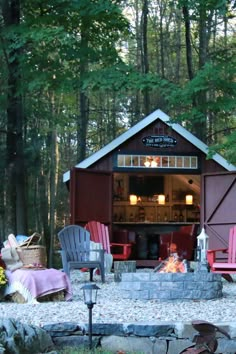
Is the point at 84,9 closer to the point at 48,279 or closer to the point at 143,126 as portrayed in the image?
the point at 143,126

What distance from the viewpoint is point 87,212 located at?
11594 millimetres

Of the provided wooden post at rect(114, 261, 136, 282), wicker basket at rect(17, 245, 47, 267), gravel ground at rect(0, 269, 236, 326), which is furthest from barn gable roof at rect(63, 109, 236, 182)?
gravel ground at rect(0, 269, 236, 326)

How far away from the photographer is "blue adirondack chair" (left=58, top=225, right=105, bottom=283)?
28.2ft

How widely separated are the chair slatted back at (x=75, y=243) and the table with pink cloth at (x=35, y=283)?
1.78 meters

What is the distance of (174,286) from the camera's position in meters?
7.08

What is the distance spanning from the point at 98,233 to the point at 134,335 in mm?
5702

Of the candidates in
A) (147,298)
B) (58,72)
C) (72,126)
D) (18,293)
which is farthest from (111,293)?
(72,126)

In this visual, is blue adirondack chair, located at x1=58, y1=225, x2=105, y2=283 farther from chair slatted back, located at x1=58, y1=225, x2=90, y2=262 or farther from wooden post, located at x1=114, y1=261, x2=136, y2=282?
wooden post, located at x1=114, y1=261, x2=136, y2=282

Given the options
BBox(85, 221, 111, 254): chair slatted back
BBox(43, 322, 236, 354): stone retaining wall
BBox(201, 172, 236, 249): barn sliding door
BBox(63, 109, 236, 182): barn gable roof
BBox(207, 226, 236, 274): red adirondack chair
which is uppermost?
BBox(63, 109, 236, 182): barn gable roof

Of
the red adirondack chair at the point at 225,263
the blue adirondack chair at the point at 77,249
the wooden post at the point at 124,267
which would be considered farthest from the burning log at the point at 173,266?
the blue adirondack chair at the point at 77,249

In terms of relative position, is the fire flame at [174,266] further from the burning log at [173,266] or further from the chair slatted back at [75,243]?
the chair slatted back at [75,243]

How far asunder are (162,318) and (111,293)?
1.99m

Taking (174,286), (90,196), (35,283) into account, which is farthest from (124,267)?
(90,196)

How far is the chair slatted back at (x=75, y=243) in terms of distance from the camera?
350 inches
